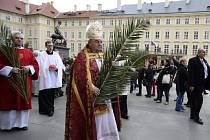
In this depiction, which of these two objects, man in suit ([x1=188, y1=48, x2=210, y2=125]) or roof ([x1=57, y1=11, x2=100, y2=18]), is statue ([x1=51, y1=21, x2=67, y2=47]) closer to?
man in suit ([x1=188, y1=48, x2=210, y2=125])

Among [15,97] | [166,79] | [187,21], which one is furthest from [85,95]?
[187,21]

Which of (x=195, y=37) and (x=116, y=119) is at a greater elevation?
(x=195, y=37)

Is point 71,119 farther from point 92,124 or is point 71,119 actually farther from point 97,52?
point 97,52

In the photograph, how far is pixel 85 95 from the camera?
354 cm

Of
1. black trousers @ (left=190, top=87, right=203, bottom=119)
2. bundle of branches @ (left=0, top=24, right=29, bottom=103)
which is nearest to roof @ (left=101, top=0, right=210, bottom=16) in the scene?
black trousers @ (left=190, top=87, right=203, bottom=119)

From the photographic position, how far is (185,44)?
198ft

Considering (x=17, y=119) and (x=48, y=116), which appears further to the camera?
(x=48, y=116)

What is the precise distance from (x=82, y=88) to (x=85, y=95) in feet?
0.31

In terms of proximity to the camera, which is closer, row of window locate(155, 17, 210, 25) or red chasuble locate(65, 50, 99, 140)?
red chasuble locate(65, 50, 99, 140)

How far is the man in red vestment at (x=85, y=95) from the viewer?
11.6 feet

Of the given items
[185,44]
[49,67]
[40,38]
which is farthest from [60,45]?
[40,38]

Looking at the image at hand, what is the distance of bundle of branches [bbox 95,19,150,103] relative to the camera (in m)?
2.99

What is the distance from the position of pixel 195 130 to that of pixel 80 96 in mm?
3646

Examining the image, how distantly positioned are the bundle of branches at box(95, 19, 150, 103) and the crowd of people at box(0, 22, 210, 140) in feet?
0.46
